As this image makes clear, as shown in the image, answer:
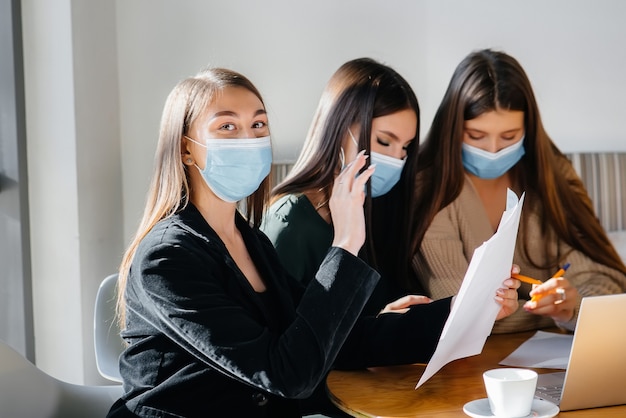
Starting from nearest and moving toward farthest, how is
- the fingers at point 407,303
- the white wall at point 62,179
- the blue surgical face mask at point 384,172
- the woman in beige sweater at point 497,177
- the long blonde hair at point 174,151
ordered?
the long blonde hair at point 174,151 < the fingers at point 407,303 < the blue surgical face mask at point 384,172 < the woman in beige sweater at point 497,177 < the white wall at point 62,179

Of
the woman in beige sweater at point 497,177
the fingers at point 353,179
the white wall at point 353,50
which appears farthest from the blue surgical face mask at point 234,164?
the white wall at point 353,50

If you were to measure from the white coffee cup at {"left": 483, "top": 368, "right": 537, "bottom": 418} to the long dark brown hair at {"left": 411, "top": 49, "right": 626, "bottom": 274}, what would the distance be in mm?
936

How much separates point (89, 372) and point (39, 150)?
755 millimetres

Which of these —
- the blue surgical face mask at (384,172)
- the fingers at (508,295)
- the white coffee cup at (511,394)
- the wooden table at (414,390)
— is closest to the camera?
the white coffee cup at (511,394)

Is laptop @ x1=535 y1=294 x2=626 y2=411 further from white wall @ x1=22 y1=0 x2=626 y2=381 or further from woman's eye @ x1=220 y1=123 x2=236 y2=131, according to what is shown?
white wall @ x1=22 y1=0 x2=626 y2=381

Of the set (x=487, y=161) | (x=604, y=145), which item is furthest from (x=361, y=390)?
(x=604, y=145)

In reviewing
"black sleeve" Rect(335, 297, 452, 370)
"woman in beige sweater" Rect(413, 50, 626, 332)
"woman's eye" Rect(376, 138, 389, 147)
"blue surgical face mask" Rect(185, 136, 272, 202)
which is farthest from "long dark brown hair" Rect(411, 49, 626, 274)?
"blue surgical face mask" Rect(185, 136, 272, 202)

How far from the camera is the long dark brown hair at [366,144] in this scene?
1.94 metres

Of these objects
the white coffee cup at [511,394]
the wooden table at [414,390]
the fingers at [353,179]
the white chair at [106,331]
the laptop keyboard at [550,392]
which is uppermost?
the fingers at [353,179]

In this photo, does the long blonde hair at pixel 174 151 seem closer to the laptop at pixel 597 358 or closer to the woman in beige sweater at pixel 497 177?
the laptop at pixel 597 358

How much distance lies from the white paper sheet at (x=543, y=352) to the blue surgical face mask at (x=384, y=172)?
463 millimetres

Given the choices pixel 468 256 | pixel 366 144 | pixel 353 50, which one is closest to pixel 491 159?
pixel 468 256

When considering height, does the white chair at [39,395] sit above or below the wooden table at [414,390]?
below

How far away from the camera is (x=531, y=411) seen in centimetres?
122
